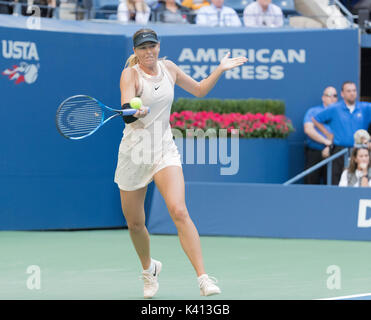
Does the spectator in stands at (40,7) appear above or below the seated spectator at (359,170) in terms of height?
above

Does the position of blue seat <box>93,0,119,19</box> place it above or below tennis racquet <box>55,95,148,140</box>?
above

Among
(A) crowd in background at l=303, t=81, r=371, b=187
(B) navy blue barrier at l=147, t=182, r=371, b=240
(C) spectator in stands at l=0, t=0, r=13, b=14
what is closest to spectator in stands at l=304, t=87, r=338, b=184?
(A) crowd in background at l=303, t=81, r=371, b=187

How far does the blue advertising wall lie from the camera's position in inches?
490

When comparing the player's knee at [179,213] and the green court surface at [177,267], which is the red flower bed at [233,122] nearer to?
the green court surface at [177,267]

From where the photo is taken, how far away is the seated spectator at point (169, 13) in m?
14.5

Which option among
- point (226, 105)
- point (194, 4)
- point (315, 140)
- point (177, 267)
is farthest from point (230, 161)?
point (177, 267)

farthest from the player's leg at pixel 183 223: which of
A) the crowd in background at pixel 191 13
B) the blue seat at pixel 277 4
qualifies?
the blue seat at pixel 277 4

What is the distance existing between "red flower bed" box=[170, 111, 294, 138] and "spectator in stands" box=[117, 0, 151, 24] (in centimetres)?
196

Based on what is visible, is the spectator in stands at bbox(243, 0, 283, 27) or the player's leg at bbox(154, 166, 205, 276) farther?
the spectator in stands at bbox(243, 0, 283, 27)

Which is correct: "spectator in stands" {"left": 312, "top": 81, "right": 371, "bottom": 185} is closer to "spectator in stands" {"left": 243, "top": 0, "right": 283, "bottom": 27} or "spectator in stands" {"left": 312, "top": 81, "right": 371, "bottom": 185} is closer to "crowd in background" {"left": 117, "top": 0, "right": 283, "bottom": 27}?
"spectator in stands" {"left": 243, "top": 0, "right": 283, "bottom": 27}

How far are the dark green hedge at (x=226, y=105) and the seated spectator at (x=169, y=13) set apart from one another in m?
1.84
